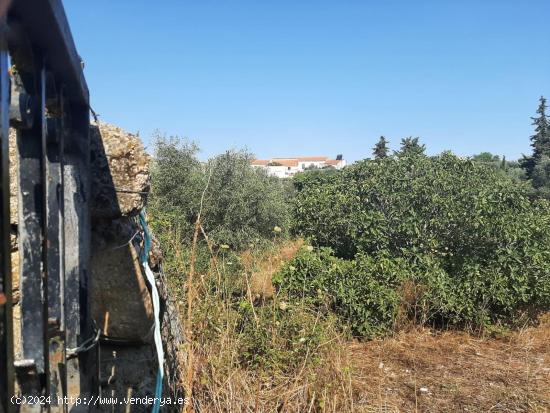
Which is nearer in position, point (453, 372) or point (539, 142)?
point (453, 372)

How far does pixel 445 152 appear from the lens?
726cm

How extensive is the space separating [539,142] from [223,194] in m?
30.2

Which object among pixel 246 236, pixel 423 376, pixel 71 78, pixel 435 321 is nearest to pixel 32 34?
pixel 71 78

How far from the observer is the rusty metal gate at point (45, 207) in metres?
0.82

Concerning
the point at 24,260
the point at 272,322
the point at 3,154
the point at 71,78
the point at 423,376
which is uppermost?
the point at 71,78

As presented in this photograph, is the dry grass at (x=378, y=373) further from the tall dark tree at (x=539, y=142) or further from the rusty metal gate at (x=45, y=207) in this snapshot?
the tall dark tree at (x=539, y=142)

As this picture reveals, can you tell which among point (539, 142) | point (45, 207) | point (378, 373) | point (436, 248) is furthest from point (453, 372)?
point (539, 142)

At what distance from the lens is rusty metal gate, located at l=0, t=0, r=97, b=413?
0.82 meters

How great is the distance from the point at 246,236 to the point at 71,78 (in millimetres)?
9214

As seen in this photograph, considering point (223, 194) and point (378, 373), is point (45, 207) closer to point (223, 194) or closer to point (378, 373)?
point (378, 373)

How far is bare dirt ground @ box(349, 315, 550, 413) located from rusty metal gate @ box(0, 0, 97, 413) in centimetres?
245

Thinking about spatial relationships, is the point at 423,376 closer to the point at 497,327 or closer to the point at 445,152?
the point at 497,327

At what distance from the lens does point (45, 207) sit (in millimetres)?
1141

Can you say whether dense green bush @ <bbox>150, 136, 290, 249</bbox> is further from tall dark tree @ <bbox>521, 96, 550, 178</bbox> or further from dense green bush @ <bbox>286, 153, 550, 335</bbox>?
tall dark tree @ <bbox>521, 96, 550, 178</bbox>
